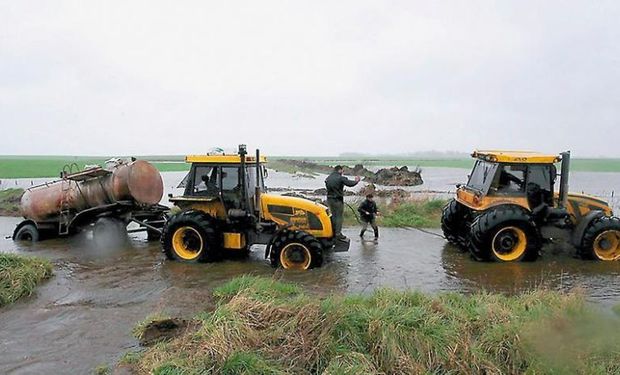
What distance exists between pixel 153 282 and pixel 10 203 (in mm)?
14747

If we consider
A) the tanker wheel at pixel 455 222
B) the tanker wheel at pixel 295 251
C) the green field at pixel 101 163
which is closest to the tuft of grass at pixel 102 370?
the tanker wheel at pixel 295 251

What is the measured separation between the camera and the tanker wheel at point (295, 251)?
9336 mm

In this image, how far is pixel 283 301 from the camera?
21.4ft

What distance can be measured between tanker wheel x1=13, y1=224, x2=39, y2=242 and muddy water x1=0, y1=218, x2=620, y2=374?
1.89ft

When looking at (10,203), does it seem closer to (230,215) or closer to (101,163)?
(230,215)

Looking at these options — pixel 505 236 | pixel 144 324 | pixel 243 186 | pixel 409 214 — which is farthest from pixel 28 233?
pixel 505 236

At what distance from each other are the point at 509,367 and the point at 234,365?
3.03 metres

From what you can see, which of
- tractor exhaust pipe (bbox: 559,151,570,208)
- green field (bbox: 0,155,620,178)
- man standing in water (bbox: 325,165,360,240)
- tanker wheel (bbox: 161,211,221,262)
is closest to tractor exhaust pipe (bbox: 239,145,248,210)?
tanker wheel (bbox: 161,211,221,262)

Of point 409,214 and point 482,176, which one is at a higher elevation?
point 482,176

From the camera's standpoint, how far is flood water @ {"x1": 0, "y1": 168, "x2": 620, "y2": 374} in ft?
19.7

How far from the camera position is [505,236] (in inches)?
391

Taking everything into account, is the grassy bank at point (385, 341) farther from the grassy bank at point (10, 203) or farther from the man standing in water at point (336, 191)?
the grassy bank at point (10, 203)

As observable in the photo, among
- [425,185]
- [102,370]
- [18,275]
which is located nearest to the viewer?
[102,370]

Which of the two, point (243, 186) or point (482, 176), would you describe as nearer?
point (243, 186)
